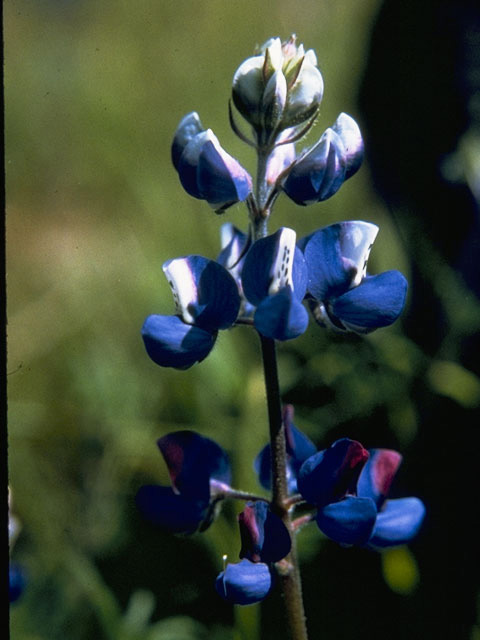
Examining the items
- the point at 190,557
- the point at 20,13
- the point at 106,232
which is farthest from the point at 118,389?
the point at 20,13

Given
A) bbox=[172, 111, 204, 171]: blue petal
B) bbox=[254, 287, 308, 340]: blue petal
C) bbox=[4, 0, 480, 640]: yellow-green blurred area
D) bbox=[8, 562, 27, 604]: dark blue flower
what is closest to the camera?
bbox=[254, 287, 308, 340]: blue petal

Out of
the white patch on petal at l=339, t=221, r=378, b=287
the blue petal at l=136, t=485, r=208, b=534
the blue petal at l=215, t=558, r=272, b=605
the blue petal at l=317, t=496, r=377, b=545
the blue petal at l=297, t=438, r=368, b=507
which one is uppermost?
the white patch on petal at l=339, t=221, r=378, b=287

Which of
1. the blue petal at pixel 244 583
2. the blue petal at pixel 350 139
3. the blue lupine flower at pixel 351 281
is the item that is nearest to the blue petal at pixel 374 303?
the blue lupine flower at pixel 351 281

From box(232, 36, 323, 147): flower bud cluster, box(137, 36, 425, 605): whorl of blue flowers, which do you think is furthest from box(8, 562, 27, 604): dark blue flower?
box(232, 36, 323, 147): flower bud cluster

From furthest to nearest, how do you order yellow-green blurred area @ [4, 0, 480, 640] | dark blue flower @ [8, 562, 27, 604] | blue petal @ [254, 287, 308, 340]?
yellow-green blurred area @ [4, 0, 480, 640] → dark blue flower @ [8, 562, 27, 604] → blue petal @ [254, 287, 308, 340]

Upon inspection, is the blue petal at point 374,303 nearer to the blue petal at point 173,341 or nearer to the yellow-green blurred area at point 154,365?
the blue petal at point 173,341

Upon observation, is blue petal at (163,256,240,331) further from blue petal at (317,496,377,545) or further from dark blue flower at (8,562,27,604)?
dark blue flower at (8,562,27,604)
